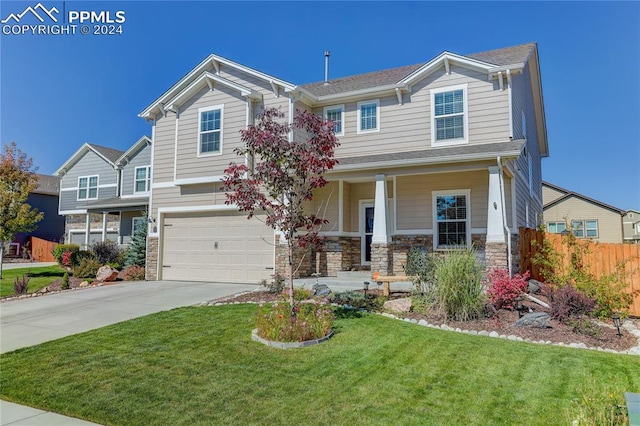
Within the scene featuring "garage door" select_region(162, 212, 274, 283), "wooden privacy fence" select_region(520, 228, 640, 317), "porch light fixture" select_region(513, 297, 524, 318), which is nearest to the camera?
"porch light fixture" select_region(513, 297, 524, 318)

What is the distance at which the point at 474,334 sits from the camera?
697 cm

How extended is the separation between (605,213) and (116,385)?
34062 mm

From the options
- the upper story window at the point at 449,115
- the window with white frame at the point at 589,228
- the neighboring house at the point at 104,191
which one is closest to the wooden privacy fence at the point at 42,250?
the neighboring house at the point at 104,191

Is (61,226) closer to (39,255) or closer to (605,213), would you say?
(39,255)

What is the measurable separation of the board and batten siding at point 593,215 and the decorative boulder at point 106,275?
28.6 meters

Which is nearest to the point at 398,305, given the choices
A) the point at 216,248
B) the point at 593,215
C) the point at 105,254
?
the point at 216,248

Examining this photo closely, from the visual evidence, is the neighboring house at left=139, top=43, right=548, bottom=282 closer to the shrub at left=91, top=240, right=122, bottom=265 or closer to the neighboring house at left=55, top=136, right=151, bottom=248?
the shrub at left=91, top=240, right=122, bottom=265

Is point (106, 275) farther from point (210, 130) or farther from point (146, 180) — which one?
point (146, 180)

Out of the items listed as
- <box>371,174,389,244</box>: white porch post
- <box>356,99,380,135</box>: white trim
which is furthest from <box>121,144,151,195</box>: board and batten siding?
<box>371,174,389,244</box>: white porch post

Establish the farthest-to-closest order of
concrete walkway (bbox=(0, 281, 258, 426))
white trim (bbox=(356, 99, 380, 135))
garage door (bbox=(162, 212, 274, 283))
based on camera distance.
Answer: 1. white trim (bbox=(356, 99, 380, 135))
2. garage door (bbox=(162, 212, 274, 283))
3. concrete walkway (bbox=(0, 281, 258, 426))

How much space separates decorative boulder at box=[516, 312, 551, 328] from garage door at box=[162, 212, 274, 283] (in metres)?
7.69

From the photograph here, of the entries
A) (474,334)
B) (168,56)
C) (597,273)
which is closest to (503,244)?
(597,273)

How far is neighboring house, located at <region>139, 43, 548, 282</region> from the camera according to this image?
483 inches

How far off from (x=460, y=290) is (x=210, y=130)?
1043cm
